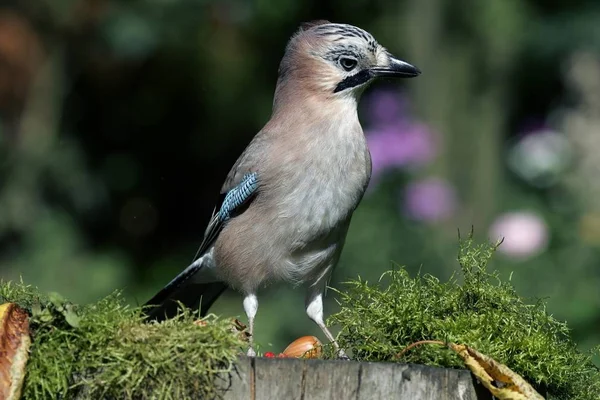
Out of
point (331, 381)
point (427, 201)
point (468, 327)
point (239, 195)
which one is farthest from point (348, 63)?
point (427, 201)

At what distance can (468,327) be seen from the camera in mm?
3303

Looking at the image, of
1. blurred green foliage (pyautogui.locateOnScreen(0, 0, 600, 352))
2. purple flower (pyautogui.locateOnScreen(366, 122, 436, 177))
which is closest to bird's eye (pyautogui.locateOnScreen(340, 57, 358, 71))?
blurred green foliage (pyautogui.locateOnScreen(0, 0, 600, 352))

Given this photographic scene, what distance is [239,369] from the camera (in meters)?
2.97

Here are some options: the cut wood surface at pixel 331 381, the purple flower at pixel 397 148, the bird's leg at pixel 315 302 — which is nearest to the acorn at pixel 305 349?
the cut wood surface at pixel 331 381

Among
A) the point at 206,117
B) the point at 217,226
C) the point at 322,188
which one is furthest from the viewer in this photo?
the point at 206,117

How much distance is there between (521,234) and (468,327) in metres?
3.91

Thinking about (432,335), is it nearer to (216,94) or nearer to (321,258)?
(321,258)

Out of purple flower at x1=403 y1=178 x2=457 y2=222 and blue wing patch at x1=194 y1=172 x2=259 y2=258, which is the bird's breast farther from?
purple flower at x1=403 y1=178 x2=457 y2=222

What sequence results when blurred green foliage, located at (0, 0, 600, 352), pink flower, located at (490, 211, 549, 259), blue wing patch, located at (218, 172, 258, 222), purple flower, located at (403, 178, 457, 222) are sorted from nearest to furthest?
blue wing patch, located at (218, 172, 258, 222) → pink flower, located at (490, 211, 549, 259) → purple flower, located at (403, 178, 457, 222) → blurred green foliage, located at (0, 0, 600, 352)

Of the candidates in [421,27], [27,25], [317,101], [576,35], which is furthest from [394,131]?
[317,101]

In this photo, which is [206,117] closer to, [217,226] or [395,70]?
[217,226]

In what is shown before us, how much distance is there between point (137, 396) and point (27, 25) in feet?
19.1

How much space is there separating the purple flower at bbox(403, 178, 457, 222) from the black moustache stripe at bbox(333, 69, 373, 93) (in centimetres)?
294

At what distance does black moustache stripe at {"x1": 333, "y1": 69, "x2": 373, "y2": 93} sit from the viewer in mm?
4496
